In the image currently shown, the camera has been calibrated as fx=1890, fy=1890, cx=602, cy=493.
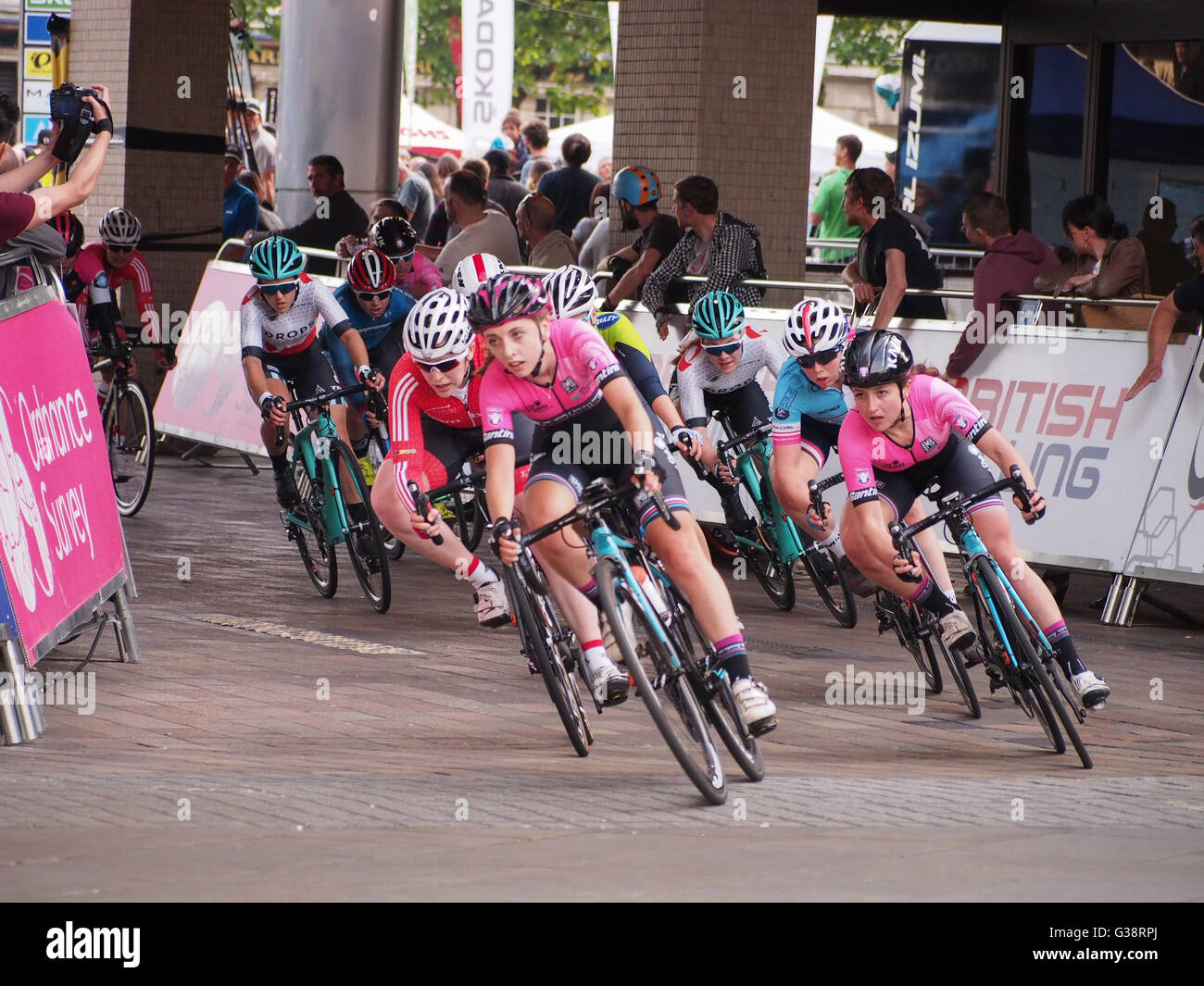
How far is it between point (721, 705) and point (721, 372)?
474 cm

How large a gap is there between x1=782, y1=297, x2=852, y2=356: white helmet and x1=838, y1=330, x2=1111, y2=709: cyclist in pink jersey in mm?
1471

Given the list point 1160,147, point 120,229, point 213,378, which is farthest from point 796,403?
point 1160,147

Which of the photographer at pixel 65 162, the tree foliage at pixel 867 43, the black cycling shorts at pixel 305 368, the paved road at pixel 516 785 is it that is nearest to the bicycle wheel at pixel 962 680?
the paved road at pixel 516 785

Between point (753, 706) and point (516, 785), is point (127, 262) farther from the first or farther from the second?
point (753, 706)

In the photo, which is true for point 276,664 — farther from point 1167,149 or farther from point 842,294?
point 1167,149

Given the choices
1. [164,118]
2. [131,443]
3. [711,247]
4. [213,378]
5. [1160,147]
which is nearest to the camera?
[711,247]

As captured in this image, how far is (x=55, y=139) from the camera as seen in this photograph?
24.8 feet

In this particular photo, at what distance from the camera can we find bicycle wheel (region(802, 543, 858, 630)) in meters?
10.6

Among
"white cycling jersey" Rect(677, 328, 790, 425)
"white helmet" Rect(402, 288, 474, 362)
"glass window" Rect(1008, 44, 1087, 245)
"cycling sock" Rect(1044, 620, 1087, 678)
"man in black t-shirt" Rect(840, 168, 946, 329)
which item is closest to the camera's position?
"cycling sock" Rect(1044, 620, 1087, 678)

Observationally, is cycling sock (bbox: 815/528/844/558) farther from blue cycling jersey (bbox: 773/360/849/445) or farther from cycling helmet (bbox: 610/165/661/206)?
cycling helmet (bbox: 610/165/661/206)

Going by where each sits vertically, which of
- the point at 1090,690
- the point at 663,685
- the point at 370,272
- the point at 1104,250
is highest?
the point at 1104,250

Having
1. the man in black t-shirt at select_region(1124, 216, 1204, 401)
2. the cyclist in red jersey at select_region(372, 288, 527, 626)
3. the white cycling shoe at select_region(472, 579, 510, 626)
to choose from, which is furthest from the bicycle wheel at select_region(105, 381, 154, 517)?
the man in black t-shirt at select_region(1124, 216, 1204, 401)

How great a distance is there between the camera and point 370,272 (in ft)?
38.7

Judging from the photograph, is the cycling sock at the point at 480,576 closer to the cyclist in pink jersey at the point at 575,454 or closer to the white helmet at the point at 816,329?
the cyclist in pink jersey at the point at 575,454
